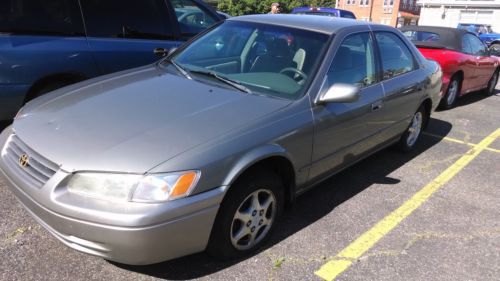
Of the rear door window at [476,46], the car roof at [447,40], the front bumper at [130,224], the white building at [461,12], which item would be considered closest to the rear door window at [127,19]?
the front bumper at [130,224]

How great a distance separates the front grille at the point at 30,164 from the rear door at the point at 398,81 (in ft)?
9.55

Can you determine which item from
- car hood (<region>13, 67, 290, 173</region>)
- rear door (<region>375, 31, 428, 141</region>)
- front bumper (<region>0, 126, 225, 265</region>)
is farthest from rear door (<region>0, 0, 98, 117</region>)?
rear door (<region>375, 31, 428, 141</region>)

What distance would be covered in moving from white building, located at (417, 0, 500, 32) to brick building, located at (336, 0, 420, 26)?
8144 millimetres

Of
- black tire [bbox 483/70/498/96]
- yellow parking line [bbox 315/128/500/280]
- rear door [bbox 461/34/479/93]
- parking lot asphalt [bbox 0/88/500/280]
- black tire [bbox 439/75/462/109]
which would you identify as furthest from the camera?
black tire [bbox 483/70/498/96]

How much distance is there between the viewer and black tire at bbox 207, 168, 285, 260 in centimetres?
263

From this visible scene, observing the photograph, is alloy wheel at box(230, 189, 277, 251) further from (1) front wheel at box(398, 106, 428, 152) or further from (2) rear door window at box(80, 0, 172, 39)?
(2) rear door window at box(80, 0, 172, 39)

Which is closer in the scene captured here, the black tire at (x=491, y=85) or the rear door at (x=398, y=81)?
the rear door at (x=398, y=81)

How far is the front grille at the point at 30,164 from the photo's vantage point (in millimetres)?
2438

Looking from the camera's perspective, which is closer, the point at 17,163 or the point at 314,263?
the point at 17,163

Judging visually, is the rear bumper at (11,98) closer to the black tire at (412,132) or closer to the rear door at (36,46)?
the rear door at (36,46)

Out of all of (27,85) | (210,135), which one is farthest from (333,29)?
(27,85)

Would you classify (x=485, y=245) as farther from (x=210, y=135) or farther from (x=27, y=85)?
(x=27, y=85)

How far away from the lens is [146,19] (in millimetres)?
5176

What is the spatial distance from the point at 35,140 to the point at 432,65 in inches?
179
